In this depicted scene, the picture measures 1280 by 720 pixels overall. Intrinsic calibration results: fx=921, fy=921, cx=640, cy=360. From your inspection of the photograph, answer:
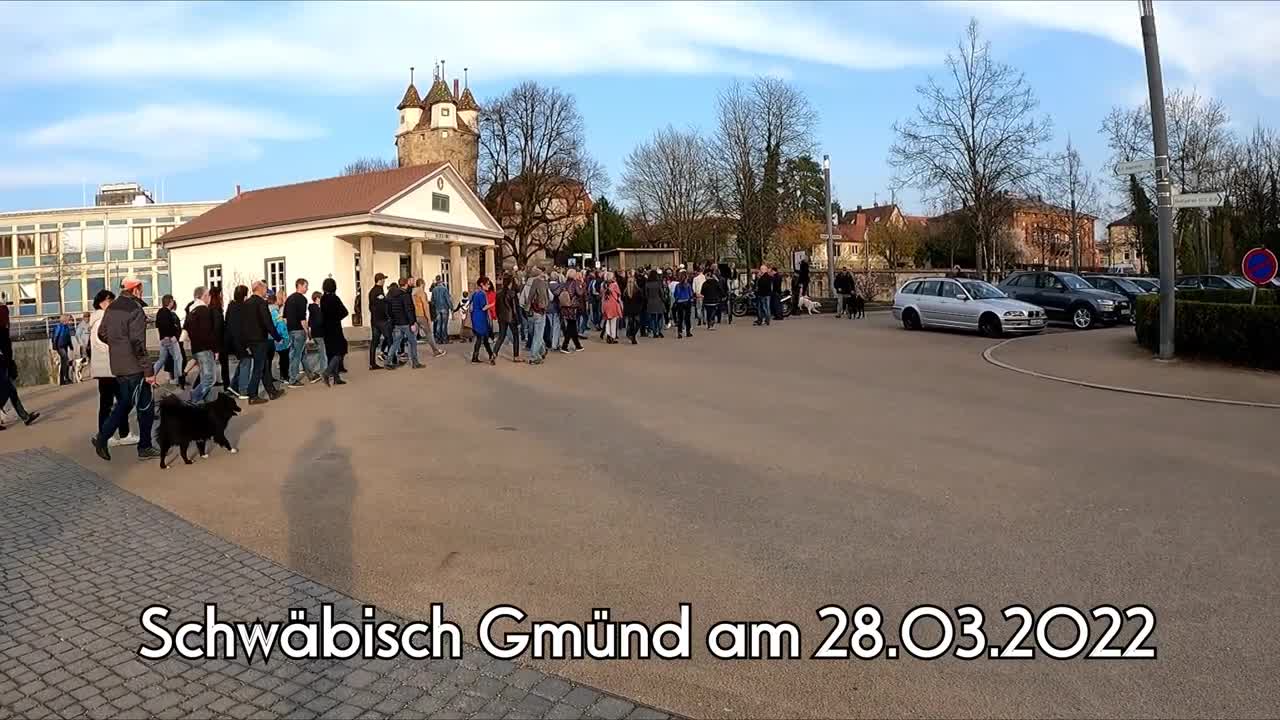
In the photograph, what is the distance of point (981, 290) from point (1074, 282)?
4.50 m

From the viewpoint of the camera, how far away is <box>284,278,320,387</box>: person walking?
15172 millimetres

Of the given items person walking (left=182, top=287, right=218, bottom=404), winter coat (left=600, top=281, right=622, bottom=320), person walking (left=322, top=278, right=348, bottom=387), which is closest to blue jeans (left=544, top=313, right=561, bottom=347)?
winter coat (left=600, top=281, right=622, bottom=320)

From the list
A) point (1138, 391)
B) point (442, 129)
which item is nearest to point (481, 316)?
point (1138, 391)

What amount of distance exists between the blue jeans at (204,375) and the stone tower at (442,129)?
5758 centimetres

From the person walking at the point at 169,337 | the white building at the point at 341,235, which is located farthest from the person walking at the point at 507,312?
the white building at the point at 341,235

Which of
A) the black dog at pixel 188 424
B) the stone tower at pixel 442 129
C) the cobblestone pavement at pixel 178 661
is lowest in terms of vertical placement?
the cobblestone pavement at pixel 178 661

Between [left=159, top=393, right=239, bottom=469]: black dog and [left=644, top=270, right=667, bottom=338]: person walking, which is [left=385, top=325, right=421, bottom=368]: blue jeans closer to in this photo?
[left=644, top=270, right=667, bottom=338]: person walking

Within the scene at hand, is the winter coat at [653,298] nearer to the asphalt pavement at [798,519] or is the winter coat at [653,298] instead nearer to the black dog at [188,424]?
the asphalt pavement at [798,519]

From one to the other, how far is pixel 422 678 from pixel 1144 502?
560 cm

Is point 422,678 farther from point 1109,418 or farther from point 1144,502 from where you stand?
point 1109,418

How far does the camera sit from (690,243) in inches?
2494

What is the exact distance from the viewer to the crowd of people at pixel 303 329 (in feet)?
31.2

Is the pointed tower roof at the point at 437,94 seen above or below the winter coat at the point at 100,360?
above


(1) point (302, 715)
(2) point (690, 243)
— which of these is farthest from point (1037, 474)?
(2) point (690, 243)
